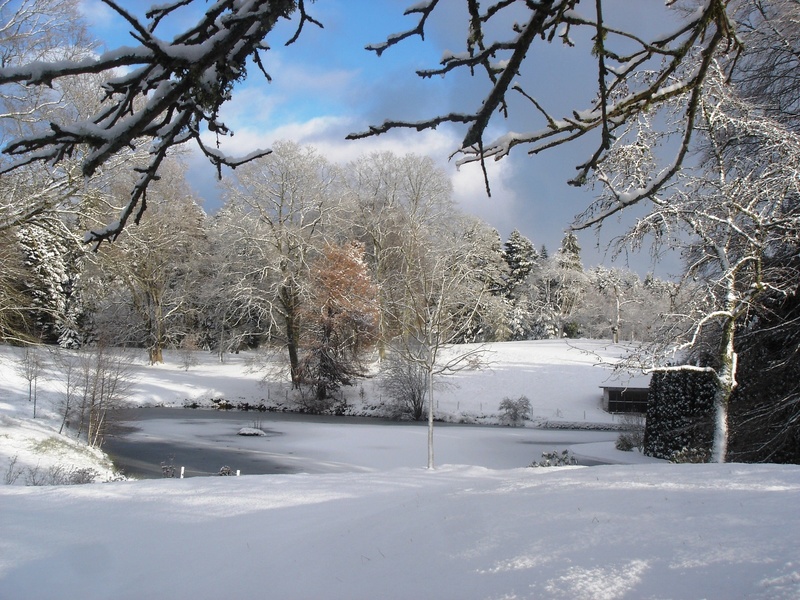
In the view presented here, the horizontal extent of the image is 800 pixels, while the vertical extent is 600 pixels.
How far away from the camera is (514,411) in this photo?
2483cm

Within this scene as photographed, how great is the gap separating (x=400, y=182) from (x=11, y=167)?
96.8 feet

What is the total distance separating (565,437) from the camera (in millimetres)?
21266

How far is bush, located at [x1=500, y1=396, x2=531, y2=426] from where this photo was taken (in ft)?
81.1

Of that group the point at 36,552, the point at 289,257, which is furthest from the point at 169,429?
the point at 36,552

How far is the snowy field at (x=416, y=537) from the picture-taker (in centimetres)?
311

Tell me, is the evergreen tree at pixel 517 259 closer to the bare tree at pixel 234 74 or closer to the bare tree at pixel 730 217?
the bare tree at pixel 730 217

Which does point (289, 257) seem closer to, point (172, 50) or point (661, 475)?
point (661, 475)

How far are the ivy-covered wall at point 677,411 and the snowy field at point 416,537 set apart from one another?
6.28 metres

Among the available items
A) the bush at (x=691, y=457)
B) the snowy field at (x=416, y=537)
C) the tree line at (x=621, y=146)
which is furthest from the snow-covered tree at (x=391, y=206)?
the snowy field at (x=416, y=537)

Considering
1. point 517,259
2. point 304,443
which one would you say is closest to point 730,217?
point 304,443

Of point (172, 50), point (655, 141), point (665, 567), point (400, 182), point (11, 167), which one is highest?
point (400, 182)

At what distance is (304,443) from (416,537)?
1480 cm

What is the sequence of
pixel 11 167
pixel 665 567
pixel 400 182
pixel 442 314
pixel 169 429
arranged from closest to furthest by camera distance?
pixel 11 167 < pixel 665 567 < pixel 442 314 < pixel 169 429 < pixel 400 182

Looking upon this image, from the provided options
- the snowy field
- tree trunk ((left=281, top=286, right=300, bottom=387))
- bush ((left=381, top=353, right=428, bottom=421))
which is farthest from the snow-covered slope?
tree trunk ((left=281, top=286, right=300, bottom=387))
